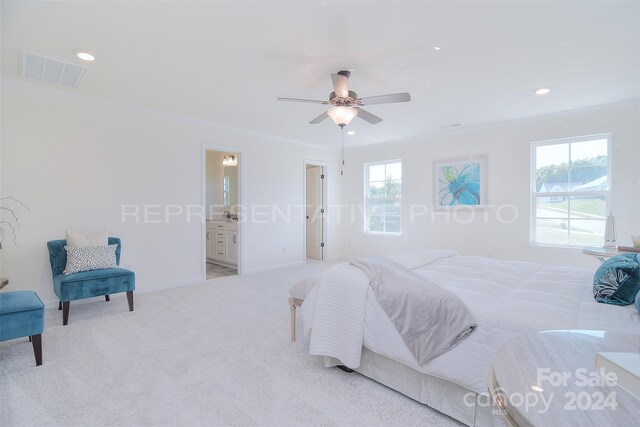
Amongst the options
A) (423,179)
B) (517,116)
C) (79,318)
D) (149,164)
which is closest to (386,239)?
(423,179)

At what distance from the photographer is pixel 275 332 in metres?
2.90

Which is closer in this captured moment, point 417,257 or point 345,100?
point 345,100

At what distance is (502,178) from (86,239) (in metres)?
5.81

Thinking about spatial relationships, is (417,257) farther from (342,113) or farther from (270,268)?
(270,268)

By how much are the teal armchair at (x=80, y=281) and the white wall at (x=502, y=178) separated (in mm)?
4618

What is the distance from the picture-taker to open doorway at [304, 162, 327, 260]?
6902mm

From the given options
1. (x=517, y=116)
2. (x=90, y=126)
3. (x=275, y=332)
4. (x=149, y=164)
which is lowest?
(x=275, y=332)

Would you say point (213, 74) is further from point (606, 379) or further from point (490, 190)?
point (490, 190)

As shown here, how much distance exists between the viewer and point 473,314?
1.69 m


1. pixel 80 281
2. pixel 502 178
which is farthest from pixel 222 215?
pixel 502 178

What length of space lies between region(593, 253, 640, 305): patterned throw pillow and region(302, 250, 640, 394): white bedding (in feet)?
0.18

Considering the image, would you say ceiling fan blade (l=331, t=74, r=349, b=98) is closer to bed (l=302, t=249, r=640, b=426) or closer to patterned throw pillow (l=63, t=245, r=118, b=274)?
bed (l=302, t=249, r=640, b=426)

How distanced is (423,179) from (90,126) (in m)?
5.23

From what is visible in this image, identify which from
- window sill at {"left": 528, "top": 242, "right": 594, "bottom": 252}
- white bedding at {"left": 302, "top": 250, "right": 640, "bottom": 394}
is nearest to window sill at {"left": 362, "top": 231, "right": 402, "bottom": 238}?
window sill at {"left": 528, "top": 242, "right": 594, "bottom": 252}
